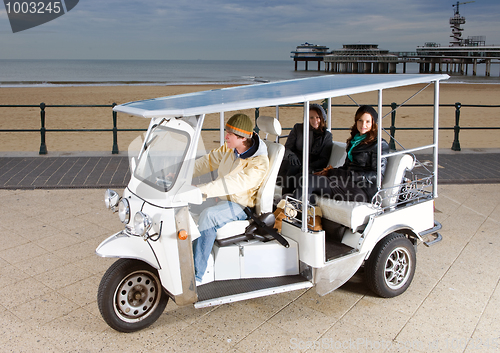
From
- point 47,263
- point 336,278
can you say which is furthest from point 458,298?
point 47,263

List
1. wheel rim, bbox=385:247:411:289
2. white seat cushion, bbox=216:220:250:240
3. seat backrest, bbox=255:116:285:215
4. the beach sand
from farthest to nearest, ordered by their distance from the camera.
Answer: the beach sand → wheel rim, bbox=385:247:411:289 → seat backrest, bbox=255:116:285:215 → white seat cushion, bbox=216:220:250:240

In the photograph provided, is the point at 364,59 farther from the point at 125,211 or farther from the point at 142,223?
the point at 142,223

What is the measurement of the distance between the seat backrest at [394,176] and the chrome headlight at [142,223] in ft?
7.21

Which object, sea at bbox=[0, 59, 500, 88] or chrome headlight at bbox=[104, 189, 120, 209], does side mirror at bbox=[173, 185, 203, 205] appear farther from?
sea at bbox=[0, 59, 500, 88]

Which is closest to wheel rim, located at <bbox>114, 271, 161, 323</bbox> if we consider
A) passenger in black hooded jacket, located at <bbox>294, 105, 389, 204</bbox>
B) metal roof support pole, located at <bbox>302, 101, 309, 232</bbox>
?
metal roof support pole, located at <bbox>302, 101, 309, 232</bbox>

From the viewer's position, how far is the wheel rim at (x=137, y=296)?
3654 mm

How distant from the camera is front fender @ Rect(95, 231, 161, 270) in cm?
359

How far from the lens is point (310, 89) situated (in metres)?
3.87

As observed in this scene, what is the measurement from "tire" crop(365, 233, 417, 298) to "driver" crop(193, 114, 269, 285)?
1.19 meters

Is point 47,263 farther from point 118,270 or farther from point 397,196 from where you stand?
point 397,196

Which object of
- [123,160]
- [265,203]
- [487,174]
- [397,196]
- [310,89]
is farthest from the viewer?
[123,160]

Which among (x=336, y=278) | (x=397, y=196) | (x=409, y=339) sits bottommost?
(x=409, y=339)

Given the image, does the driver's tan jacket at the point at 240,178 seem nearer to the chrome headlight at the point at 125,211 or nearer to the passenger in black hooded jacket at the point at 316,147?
the chrome headlight at the point at 125,211

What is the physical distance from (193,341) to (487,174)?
7.07 meters
